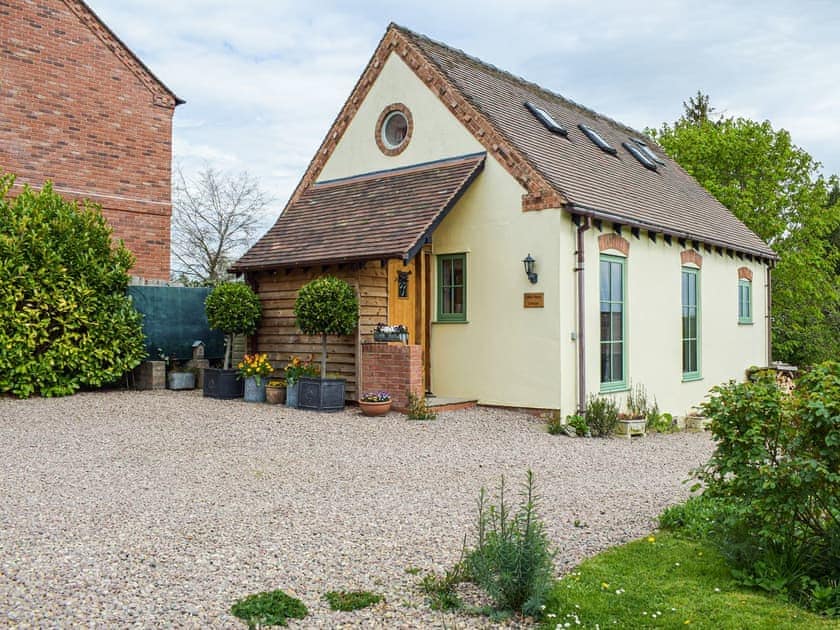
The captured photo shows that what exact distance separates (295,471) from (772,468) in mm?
4518

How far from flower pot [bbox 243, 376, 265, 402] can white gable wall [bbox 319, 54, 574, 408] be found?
2.83m

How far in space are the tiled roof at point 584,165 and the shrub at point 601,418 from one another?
282 cm

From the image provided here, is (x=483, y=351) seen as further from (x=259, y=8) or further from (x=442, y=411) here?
(x=259, y=8)

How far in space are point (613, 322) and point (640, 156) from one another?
654 cm

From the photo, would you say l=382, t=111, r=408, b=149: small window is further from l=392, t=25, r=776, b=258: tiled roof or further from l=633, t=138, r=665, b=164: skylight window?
l=633, t=138, r=665, b=164: skylight window

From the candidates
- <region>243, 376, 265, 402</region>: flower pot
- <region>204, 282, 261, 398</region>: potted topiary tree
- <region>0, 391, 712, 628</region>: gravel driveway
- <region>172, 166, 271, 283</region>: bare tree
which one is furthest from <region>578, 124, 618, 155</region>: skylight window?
<region>172, 166, 271, 283</region>: bare tree

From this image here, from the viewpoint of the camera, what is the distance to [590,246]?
37.3ft

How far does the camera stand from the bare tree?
31078mm

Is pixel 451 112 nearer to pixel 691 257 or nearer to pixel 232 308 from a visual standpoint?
pixel 232 308

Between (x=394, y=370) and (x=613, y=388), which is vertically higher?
(x=394, y=370)

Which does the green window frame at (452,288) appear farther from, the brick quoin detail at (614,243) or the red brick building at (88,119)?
the red brick building at (88,119)

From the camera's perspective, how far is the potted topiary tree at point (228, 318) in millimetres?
11930

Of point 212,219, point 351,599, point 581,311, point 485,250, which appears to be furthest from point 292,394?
point 212,219

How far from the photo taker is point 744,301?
17047 mm
